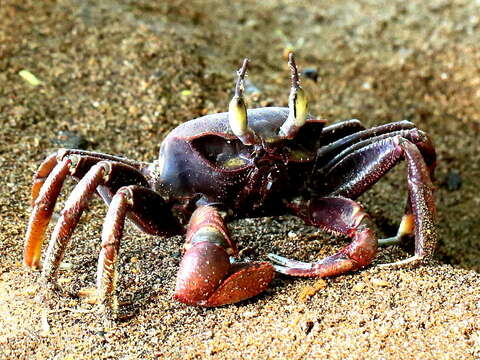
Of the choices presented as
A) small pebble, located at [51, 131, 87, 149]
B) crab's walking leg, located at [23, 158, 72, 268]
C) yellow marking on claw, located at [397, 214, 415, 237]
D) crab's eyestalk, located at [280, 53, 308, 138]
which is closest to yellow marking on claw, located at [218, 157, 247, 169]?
crab's eyestalk, located at [280, 53, 308, 138]

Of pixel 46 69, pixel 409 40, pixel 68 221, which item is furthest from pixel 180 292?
pixel 409 40

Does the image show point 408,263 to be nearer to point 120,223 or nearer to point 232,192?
point 232,192

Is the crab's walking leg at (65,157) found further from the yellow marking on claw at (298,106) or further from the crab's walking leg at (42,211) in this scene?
the yellow marking on claw at (298,106)

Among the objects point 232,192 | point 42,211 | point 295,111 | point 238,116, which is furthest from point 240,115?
point 42,211

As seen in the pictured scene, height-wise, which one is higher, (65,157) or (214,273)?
(65,157)

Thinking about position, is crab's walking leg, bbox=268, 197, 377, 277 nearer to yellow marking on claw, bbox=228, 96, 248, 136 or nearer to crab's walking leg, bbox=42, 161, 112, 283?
yellow marking on claw, bbox=228, 96, 248, 136

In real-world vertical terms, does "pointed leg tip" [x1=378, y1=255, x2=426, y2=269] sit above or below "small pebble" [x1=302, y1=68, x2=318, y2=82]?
above
